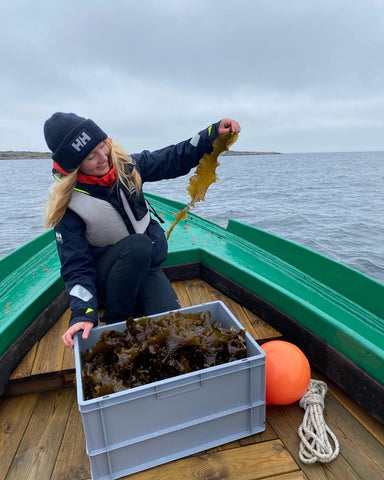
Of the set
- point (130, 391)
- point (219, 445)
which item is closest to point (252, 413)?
point (219, 445)

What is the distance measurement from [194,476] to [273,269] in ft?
7.08

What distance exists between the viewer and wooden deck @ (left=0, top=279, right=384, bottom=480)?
1505 millimetres

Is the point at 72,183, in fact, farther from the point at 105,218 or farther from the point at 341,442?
the point at 341,442

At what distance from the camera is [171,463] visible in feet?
5.10

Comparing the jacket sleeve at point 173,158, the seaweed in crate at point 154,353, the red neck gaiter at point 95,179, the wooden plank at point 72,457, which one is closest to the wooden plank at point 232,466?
the wooden plank at point 72,457

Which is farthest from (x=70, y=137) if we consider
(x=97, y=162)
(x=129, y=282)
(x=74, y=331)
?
(x=74, y=331)

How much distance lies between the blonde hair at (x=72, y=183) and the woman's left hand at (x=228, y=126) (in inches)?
24.9

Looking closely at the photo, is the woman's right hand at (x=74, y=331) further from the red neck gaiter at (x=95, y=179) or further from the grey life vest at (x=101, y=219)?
the red neck gaiter at (x=95, y=179)

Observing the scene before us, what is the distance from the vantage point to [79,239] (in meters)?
2.12

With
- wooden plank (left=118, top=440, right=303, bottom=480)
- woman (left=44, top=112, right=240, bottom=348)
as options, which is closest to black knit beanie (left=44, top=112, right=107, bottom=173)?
A: woman (left=44, top=112, right=240, bottom=348)

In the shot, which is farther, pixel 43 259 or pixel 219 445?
pixel 43 259

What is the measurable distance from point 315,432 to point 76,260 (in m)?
1.60

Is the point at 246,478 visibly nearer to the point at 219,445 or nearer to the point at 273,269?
the point at 219,445

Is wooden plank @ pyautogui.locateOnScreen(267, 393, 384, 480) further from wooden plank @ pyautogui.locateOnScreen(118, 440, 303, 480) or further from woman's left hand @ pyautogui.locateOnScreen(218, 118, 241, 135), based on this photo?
woman's left hand @ pyautogui.locateOnScreen(218, 118, 241, 135)
